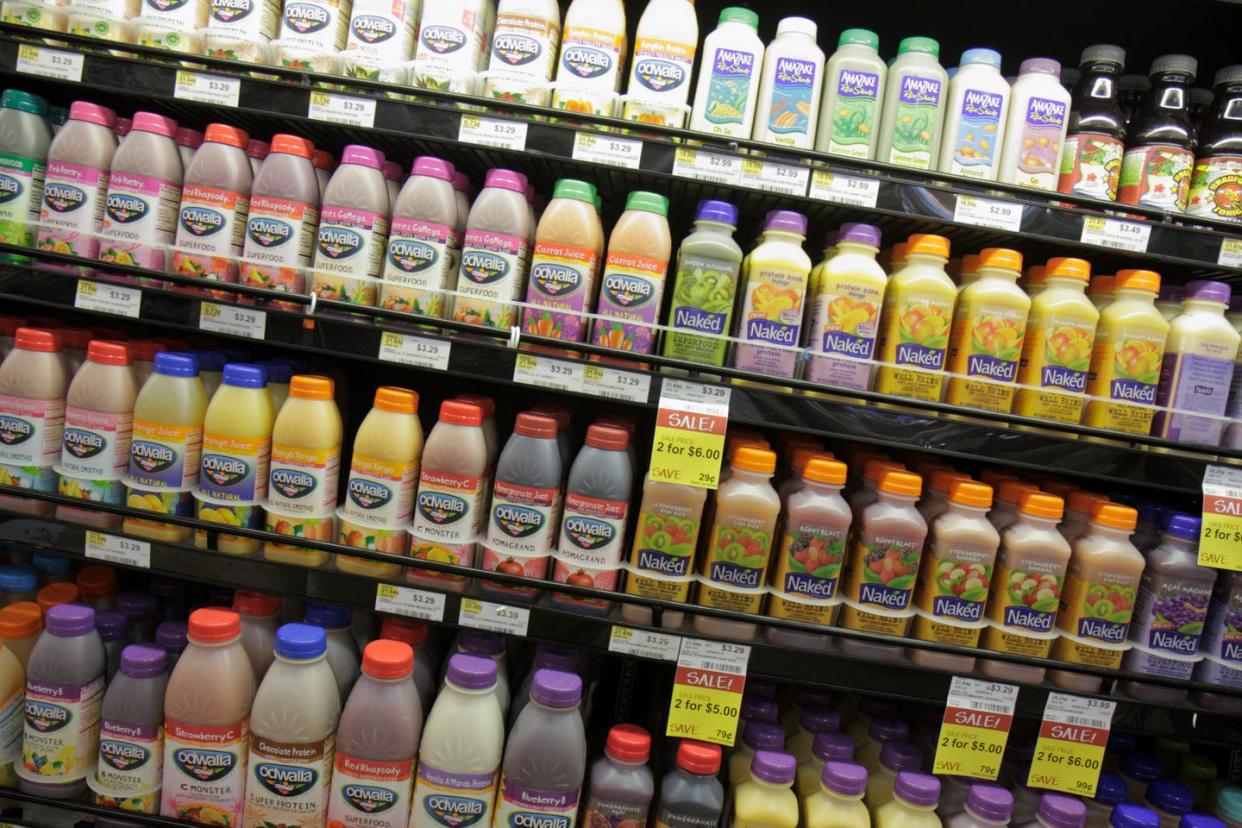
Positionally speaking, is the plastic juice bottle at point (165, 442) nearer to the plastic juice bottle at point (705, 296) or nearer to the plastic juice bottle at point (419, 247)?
the plastic juice bottle at point (419, 247)

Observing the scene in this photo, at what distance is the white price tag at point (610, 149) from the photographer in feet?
4.00

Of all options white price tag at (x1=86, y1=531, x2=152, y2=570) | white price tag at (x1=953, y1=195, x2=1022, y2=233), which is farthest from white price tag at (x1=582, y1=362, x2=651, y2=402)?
white price tag at (x1=86, y1=531, x2=152, y2=570)

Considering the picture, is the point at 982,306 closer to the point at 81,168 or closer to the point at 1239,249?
the point at 1239,249

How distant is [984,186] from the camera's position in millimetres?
1219

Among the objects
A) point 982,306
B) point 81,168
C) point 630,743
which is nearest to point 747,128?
point 982,306

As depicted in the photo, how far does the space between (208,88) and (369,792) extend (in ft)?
4.16

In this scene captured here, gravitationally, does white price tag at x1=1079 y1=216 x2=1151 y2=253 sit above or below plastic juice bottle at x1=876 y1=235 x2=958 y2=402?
above

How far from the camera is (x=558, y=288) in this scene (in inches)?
49.6

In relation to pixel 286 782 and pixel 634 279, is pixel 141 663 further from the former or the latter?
pixel 634 279

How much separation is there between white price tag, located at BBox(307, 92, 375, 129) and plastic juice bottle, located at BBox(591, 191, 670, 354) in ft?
1.60

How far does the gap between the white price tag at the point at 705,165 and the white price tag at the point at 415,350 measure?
517 mm

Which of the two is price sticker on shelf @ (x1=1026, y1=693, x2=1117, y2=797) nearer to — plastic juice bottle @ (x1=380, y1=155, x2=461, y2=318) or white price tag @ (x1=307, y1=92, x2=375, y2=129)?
plastic juice bottle @ (x1=380, y1=155, x2=461, y2=318)

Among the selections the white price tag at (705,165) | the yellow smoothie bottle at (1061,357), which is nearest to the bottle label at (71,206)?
the white price tag at (705,165)

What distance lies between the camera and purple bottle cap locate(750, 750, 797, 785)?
1161 millimetres
